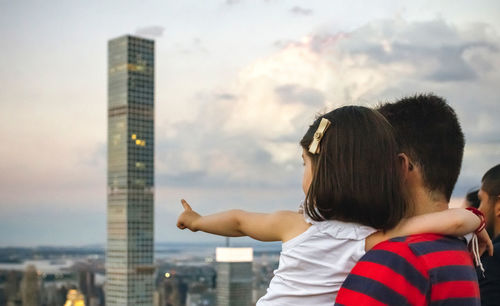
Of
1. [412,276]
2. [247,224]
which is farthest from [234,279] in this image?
[412,276]

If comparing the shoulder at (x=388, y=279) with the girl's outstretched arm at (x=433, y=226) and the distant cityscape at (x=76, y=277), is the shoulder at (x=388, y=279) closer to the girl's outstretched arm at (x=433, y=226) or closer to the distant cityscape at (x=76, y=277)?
the girl's outstretched arm at (x=433, y=226)

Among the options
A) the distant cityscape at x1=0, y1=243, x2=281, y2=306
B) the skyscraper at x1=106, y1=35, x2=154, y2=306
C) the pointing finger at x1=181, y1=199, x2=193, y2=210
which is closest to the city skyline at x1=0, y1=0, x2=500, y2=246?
the distant cityscape at x1=0, y1=243, x2=281, y2=306

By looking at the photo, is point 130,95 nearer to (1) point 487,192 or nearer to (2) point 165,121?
(2) point 165,121

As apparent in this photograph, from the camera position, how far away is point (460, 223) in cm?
87

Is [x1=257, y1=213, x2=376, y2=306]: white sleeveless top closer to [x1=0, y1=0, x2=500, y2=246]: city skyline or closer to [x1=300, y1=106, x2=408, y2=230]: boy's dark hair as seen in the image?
[x1=300, y1=106, x2=408, y2=230]: boy's dark hair

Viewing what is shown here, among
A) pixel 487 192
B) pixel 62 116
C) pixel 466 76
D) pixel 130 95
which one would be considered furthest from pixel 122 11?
pixel 487 192

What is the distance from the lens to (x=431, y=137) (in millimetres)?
966

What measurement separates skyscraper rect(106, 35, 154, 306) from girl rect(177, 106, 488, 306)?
84.5ft

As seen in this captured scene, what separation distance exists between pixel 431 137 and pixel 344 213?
198 mm

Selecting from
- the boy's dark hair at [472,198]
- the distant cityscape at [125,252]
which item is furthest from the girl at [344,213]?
the distant cityscape at [125,252]

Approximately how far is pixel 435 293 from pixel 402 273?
73mm

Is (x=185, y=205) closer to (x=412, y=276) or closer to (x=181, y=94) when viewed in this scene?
(x=412, y=276)

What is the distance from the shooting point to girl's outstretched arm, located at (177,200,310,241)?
94 centimetres

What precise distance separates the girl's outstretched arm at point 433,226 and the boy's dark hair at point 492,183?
1011mm
